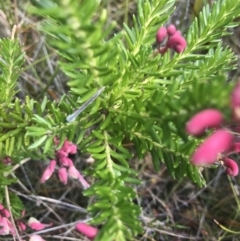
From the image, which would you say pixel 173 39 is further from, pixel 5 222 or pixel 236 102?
pixel 5 222

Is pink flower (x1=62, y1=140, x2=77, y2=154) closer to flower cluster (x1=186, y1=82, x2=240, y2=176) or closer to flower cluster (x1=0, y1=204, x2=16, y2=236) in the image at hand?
flower cluster (x1=0, y1=204, x2=16, y2=236)

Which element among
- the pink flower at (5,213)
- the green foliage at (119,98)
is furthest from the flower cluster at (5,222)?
the green foliage at (119,98)

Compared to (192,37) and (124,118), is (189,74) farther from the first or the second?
(124,118)

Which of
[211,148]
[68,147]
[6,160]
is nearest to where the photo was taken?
[211,148]

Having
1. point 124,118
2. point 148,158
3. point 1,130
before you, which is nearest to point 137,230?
point 124,118

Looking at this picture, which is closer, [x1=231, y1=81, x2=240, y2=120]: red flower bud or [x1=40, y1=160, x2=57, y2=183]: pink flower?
[x1=231, y1=81, x2=240, y2=120]: red flower bud

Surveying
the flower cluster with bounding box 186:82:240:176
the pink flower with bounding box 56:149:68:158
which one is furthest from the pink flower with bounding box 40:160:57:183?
the flower cluster with bounding box 186:82:240:176

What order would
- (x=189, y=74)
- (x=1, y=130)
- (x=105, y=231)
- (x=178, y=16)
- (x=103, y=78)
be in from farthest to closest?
1. (x=178, y=16)
2. (x=1, y=130)
3. (x=189, y=74)
4. (x=103, y=78)
5. (x=105, y=231)

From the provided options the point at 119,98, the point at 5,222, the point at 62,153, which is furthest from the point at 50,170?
the point at 119,98
